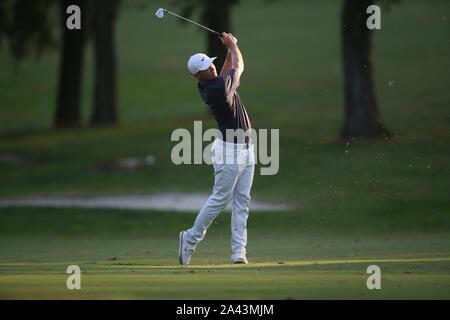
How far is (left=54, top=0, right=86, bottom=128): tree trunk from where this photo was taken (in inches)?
1474

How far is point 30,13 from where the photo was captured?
3550cm

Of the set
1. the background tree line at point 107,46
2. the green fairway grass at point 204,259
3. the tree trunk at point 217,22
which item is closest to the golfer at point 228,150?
the green fairway grass at point 204,259

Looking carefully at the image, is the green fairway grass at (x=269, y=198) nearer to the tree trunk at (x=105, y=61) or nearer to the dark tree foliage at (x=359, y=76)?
the dark tree foliage at (x=359, y=76)

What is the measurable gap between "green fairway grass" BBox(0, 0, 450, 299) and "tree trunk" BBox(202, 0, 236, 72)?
213cm

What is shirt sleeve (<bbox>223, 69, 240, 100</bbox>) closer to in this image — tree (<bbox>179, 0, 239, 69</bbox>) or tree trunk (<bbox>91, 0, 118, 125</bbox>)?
tree (<bbox>179, 0, 239, 69</bbox>)

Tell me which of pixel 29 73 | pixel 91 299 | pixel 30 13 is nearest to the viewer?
pixel 91 299

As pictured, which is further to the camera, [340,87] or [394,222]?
[340,87]

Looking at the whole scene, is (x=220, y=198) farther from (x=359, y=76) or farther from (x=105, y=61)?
(x=105, y=61)

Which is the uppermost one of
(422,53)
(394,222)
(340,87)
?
(422,53)

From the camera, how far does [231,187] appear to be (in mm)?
12336

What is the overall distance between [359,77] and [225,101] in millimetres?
15762

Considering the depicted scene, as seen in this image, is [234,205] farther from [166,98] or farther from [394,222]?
[166,98]

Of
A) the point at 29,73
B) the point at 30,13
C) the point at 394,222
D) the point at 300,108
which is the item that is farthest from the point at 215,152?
the point at 29,73

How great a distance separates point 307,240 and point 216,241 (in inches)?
67.3
